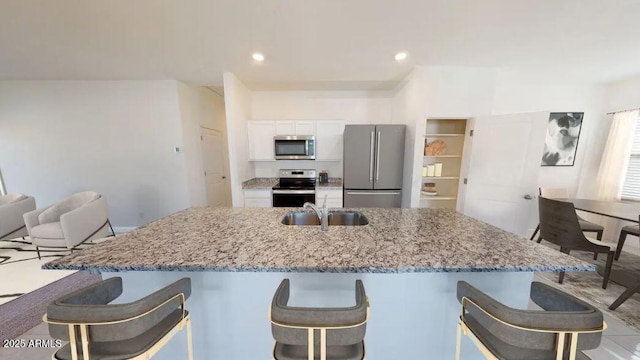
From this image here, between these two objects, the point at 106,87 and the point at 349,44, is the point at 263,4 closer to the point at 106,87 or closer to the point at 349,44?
the point at 349,44

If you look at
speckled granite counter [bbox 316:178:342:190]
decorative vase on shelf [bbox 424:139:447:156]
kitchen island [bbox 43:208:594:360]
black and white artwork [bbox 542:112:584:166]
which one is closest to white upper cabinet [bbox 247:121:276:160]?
speckled granite counter [bbox 316:178:342:190]

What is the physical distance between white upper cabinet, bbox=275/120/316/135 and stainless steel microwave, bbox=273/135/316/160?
0.14 m

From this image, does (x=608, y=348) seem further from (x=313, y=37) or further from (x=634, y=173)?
(x=313, y=37)

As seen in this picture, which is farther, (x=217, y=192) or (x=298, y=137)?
(x=217, y=192)

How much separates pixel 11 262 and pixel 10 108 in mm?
2734

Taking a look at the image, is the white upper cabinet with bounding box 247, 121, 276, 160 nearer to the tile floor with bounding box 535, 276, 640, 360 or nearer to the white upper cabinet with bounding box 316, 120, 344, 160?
the white upper cabinet with bounding box 316, 120, 344, 160

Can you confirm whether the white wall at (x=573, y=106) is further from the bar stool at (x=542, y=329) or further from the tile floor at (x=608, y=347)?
the bar stool at (x=542, y=329)

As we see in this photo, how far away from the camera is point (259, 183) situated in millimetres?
3750

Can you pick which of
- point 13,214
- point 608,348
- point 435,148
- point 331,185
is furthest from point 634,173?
point 13,214

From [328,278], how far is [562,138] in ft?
15.9

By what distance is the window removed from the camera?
2963 mm

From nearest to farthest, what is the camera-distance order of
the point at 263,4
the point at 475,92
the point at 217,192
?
the point at 263,4
the point at 475,92
the point at 217,192

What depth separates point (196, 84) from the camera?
12.1ft

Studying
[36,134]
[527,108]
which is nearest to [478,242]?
[527,108]
